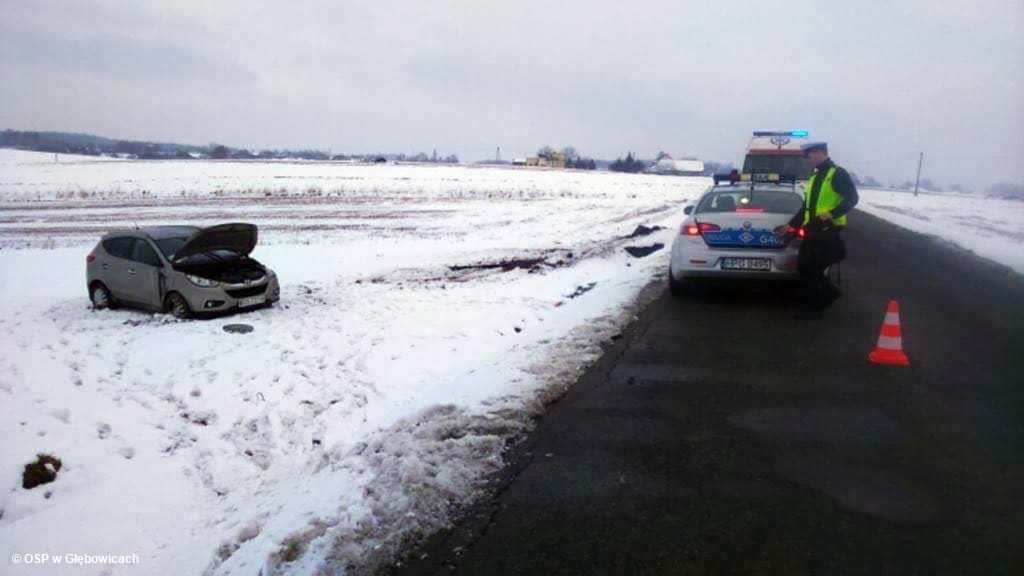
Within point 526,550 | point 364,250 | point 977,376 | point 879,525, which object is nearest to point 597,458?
point 526,550

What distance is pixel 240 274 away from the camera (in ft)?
38.3

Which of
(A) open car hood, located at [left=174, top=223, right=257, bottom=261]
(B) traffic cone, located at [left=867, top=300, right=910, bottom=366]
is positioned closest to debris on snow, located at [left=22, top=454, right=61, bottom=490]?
(A) open car hood, located at [left=174, top=223, right=257, bottom=261]

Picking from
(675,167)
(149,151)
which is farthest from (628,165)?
(149,151)

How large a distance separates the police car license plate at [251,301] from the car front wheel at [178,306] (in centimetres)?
83

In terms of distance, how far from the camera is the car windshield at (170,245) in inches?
453

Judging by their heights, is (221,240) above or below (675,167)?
below

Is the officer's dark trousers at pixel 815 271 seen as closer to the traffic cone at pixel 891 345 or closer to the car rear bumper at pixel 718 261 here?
the car rear bumper at pixel 718 261

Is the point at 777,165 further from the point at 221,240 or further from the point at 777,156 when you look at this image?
the point at 221,240

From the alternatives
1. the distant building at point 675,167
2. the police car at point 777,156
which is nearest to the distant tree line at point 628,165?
the distant building at point 675,167

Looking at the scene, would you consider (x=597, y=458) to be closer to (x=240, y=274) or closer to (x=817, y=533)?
(x=817, y=533)

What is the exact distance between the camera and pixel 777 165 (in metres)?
21.9

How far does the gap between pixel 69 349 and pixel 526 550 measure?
8.88 metres

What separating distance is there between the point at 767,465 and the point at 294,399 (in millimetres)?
5594

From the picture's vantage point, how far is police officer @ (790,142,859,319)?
7.82 meters
